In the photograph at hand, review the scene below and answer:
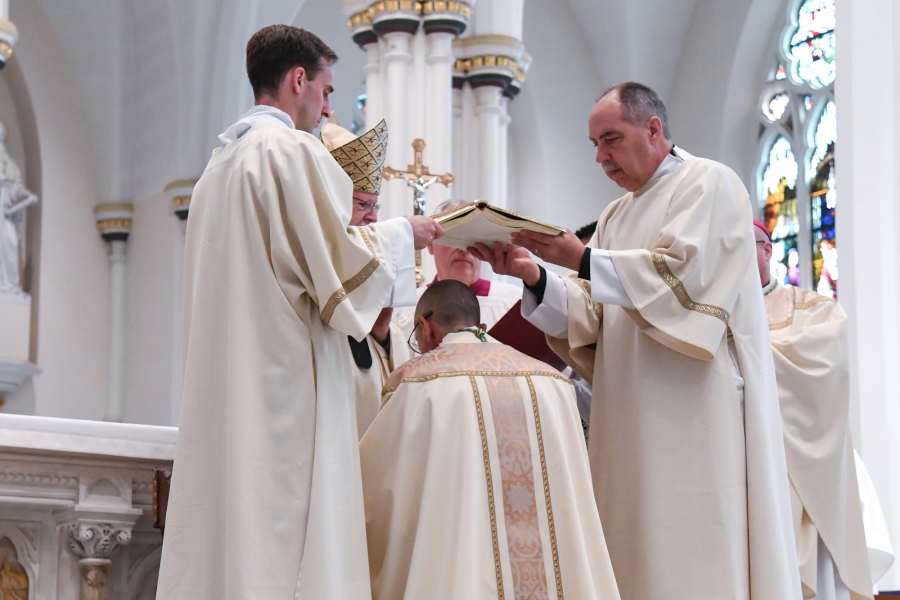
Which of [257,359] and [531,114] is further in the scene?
[531,114]

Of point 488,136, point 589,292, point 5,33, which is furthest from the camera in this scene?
point 488,136

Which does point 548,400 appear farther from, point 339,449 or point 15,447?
point 15,447

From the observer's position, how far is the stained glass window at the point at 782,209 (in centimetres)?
1323

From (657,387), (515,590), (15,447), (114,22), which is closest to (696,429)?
(657,387)

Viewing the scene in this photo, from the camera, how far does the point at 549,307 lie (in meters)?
3.96

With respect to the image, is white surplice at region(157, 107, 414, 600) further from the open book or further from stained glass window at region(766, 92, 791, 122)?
→ stained glass window at region(766, 92, 791, 122)

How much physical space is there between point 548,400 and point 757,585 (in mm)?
882

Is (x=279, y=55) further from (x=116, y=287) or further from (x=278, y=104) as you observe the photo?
(x=116, y=287)

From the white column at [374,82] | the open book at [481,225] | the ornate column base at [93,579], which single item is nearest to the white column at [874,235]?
the open book at [481,225]

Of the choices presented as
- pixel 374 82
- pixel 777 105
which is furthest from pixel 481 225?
pixel 777 105

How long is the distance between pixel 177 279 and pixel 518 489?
11.0 metres

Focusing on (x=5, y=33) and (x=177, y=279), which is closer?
(x=5, y=33)

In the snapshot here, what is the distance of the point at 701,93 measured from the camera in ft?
46.5

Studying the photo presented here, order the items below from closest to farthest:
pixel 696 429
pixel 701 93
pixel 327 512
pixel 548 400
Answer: pixel 327 512 < pixel 548 400 < pixel 696 429 < pixel 701 93
